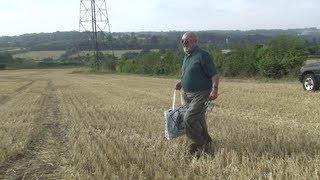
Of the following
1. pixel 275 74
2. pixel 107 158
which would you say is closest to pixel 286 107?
pixel 107 158

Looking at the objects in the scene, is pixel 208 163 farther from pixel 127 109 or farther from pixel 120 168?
pixel 127 109

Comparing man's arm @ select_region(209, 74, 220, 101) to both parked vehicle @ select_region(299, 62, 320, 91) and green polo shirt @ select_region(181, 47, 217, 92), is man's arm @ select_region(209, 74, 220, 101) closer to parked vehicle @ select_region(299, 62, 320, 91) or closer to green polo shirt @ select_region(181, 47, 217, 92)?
green polo shirt @ select_region(181, 47, 217, 92)

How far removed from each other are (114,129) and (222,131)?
2892mm

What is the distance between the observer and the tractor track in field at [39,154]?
9039 mm

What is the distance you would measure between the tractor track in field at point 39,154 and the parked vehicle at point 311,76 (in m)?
11.2

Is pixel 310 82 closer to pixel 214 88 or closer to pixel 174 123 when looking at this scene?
pixel 174 123

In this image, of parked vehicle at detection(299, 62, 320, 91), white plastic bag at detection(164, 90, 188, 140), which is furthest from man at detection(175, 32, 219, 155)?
parked vehicle at detection(299, 62, 320, 91)

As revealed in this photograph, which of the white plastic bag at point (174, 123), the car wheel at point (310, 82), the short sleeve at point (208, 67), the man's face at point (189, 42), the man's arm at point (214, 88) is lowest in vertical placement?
the car wheel at point (310, 82)

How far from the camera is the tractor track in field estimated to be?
9.04 m

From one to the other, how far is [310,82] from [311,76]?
35cm

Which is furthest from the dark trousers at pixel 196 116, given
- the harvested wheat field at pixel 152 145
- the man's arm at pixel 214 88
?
the harvested wheat field at pixel 152 145

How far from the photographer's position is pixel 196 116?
961 cm

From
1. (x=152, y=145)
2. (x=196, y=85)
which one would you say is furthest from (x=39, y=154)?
(x=196, y=85)

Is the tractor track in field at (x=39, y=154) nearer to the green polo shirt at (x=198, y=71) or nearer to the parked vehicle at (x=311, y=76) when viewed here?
the green polo shirt at (x=198, y=71)
